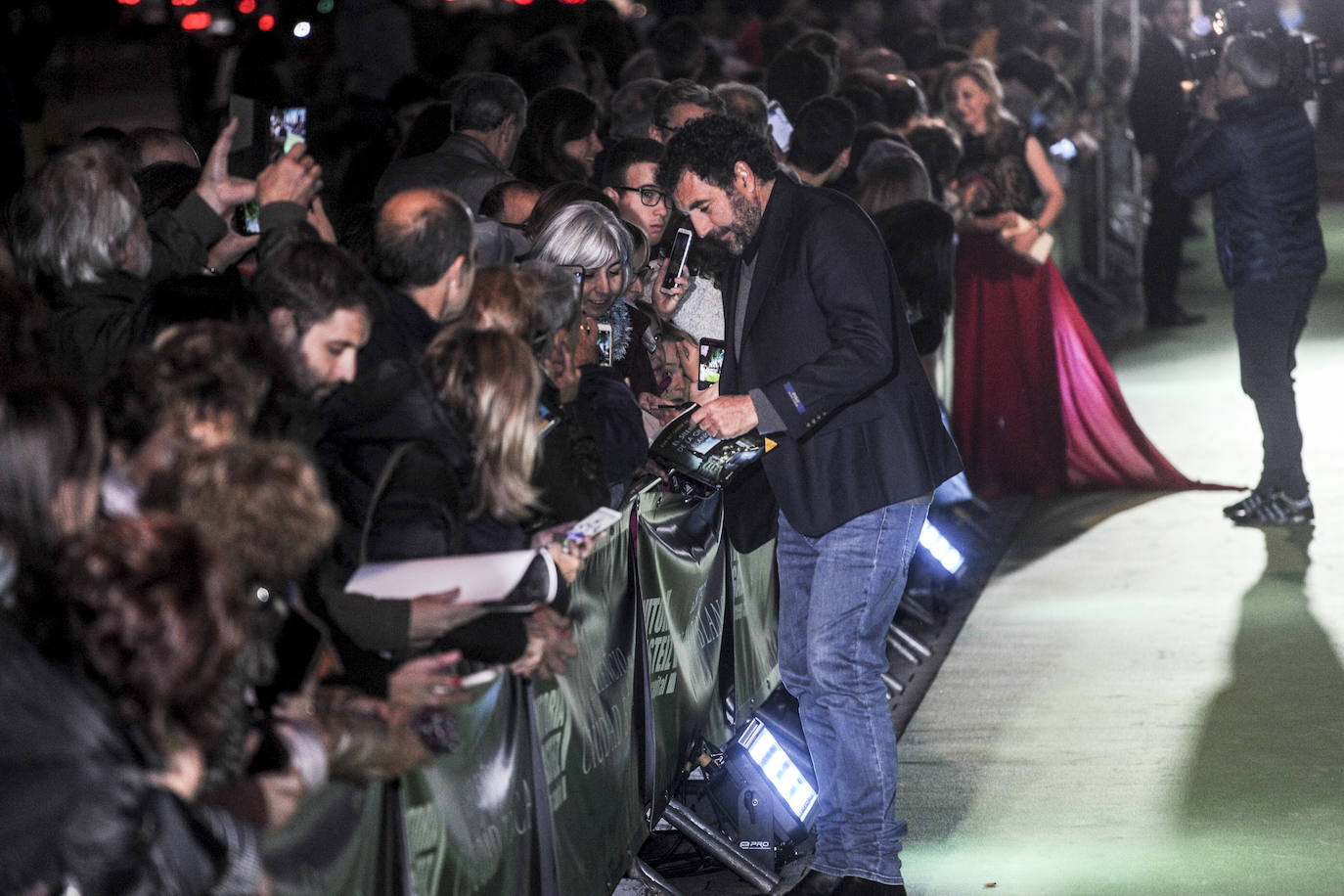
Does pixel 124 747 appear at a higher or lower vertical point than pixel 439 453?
higher

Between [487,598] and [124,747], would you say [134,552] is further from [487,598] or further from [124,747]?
[487,598]

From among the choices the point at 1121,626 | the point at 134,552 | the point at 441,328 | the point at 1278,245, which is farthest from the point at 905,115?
the point at 134,552

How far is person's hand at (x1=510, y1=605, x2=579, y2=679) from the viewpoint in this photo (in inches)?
143

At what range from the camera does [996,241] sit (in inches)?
385

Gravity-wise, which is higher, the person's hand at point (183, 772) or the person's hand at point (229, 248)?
the person's hand at point (183, 772)

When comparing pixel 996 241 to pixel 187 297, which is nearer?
pixel 187 297

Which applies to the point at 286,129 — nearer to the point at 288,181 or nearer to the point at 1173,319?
the point at 288,181

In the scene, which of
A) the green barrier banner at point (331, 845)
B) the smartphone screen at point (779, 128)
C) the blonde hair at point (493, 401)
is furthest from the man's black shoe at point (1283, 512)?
the green barrier banner at point (331, 845)

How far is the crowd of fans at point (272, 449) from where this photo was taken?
89.2 inches

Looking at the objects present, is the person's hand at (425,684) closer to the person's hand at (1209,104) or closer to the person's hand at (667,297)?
the person's hand at (667,297)

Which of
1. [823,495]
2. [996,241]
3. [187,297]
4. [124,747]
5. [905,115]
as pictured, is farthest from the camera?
[905,115]

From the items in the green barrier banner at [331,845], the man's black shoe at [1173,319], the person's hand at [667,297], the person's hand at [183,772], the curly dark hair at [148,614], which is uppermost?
the curly dark hair at [148,614]

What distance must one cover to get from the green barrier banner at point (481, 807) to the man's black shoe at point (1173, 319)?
1228cm

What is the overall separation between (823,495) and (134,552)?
2.57m
